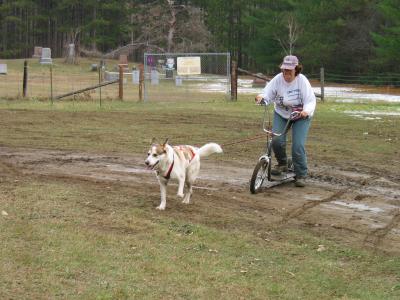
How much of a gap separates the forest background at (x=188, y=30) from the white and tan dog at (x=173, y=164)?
45.5 meters

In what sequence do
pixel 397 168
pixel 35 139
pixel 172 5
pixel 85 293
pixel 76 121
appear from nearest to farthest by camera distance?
pixel 85 293
pixel 397 168
pixel 35 139
pixel 76 121
pixel 172 5

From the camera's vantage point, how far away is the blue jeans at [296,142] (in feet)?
33.4

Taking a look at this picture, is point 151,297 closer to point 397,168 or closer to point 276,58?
point 397,168

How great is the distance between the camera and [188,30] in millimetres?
73750

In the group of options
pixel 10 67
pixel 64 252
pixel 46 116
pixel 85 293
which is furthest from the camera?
pixel 10 67

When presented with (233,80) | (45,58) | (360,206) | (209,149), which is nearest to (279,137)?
(209,149)

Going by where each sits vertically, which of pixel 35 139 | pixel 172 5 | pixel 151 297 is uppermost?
pixel 172 5

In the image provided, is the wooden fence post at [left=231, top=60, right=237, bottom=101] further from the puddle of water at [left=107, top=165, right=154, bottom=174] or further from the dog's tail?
the dog's tail

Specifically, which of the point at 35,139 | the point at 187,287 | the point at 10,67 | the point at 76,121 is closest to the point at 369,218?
the point at 187,287

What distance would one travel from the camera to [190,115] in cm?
2083

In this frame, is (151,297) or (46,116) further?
(46,116)

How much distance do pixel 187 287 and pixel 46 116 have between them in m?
14.9

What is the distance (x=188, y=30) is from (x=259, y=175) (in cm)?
6523

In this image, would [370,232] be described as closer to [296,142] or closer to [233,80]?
[296,142]
